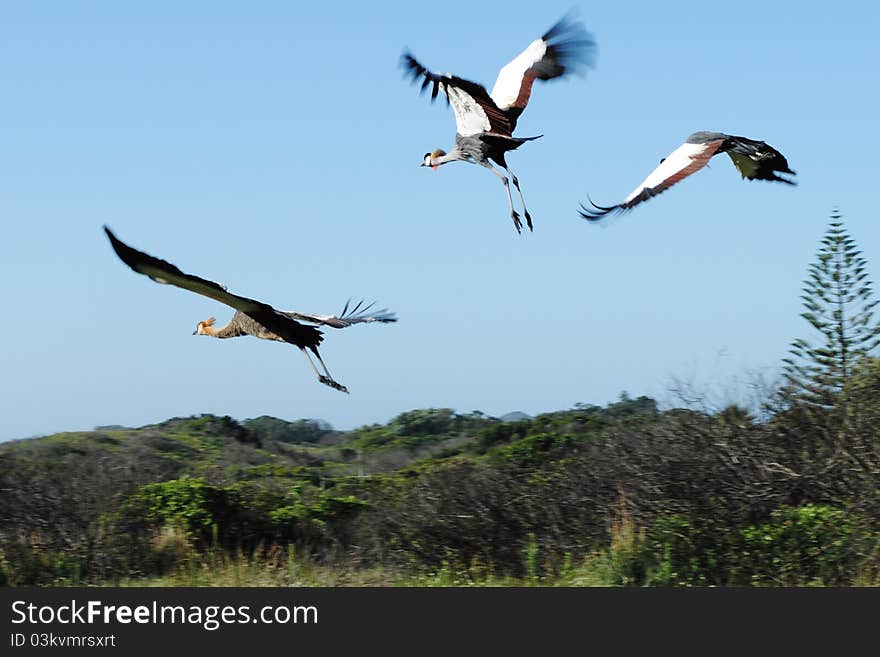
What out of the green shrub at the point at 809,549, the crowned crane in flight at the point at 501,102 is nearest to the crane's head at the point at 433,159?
the crowned crane in flight at the point at 501,102

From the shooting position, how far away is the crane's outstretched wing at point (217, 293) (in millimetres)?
8789

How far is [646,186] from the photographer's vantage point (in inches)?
442

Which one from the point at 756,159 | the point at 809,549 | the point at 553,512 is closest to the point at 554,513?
the point at 553,512

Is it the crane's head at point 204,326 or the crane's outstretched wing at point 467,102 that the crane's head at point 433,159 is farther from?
the crane's head at point 204,326

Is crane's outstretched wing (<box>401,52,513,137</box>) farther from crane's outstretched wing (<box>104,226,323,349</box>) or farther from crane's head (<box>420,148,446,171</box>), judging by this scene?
crane's outstretched wing (<box>104,226,323,349</box>)

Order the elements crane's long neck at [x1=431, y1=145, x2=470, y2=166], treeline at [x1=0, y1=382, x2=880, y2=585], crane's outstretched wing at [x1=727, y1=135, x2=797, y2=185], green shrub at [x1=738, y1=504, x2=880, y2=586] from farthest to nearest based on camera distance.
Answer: crane's long neck at [x1=431, y1=145, x2=470, y2=166]
crane's outstretched wing at [x1=727, y1=135, x2=797, y2=185]
treeline at [x1=0, y1=382, x2=880, y2=585]
green shrub at [x1=738, y1=504, x2=880, y2=586]

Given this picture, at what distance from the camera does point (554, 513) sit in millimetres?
12789

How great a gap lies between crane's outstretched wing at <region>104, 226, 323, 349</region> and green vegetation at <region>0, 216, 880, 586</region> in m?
2.09

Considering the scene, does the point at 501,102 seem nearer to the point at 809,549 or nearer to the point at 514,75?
the point at 514,75

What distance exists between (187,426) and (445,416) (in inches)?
305

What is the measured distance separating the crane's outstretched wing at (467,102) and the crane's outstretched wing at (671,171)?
2074mm

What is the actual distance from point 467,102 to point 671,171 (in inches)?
99.5

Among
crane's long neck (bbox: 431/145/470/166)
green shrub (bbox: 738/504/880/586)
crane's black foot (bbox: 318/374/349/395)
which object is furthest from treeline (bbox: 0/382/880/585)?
crane's long neck (bbox: 431/145/470/166)

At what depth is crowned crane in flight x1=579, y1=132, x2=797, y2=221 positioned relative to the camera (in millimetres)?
11109
